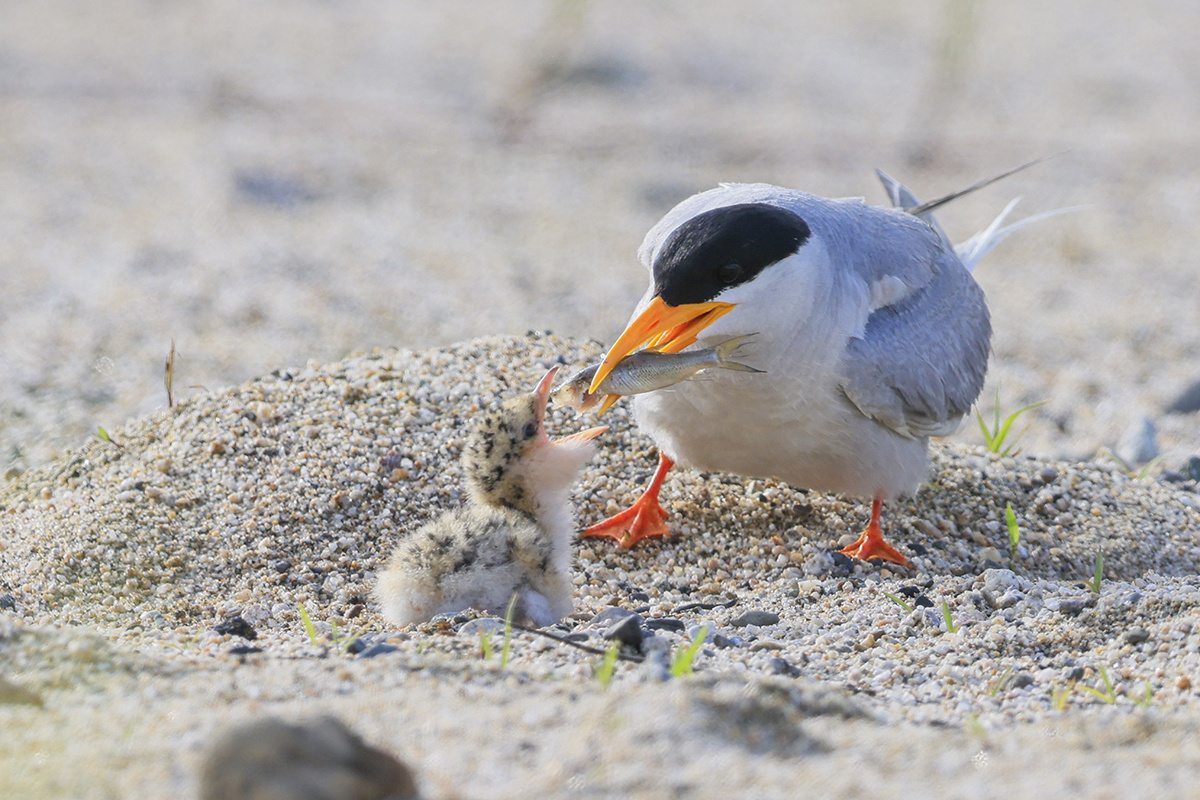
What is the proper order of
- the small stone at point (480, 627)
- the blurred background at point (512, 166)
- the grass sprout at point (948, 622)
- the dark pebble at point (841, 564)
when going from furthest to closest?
the blurred background at point (512, 166), the dark pebble at point (841, 564), the grass sprout at point (948, 622), the small stone at point (480, 627)

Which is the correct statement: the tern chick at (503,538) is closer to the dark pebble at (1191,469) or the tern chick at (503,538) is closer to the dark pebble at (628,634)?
the dark pebble at (628,634)

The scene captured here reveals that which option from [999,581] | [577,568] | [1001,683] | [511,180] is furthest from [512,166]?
[1001,683]

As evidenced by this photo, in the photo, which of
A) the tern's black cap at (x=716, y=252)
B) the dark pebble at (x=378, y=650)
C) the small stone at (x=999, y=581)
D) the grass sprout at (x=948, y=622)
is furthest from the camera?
the small stone at (x=999, y=581)

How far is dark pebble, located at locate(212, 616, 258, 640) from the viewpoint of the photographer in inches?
116

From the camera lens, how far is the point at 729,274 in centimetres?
329

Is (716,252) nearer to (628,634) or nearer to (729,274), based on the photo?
(729,274)

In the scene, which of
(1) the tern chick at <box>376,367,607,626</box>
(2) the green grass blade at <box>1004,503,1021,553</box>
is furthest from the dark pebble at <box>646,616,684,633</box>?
(2) the green grass blade at <box>1004,503,1021,553</box>

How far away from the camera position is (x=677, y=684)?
2223 mm

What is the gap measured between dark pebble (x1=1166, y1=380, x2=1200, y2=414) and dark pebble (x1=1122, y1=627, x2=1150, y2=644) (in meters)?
3.11

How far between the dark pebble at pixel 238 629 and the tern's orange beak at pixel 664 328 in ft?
3.53

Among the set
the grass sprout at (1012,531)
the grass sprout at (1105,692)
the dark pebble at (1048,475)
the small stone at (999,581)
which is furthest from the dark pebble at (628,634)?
the dark pebble at (1048,475)

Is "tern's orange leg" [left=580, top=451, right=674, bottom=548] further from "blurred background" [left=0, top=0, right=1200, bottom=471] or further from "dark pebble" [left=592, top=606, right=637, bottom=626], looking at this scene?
"blurred background" [left=0, top=0, right=1200, bottom=471]

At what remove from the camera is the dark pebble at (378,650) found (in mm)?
2609

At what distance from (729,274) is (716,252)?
0.26 feet
